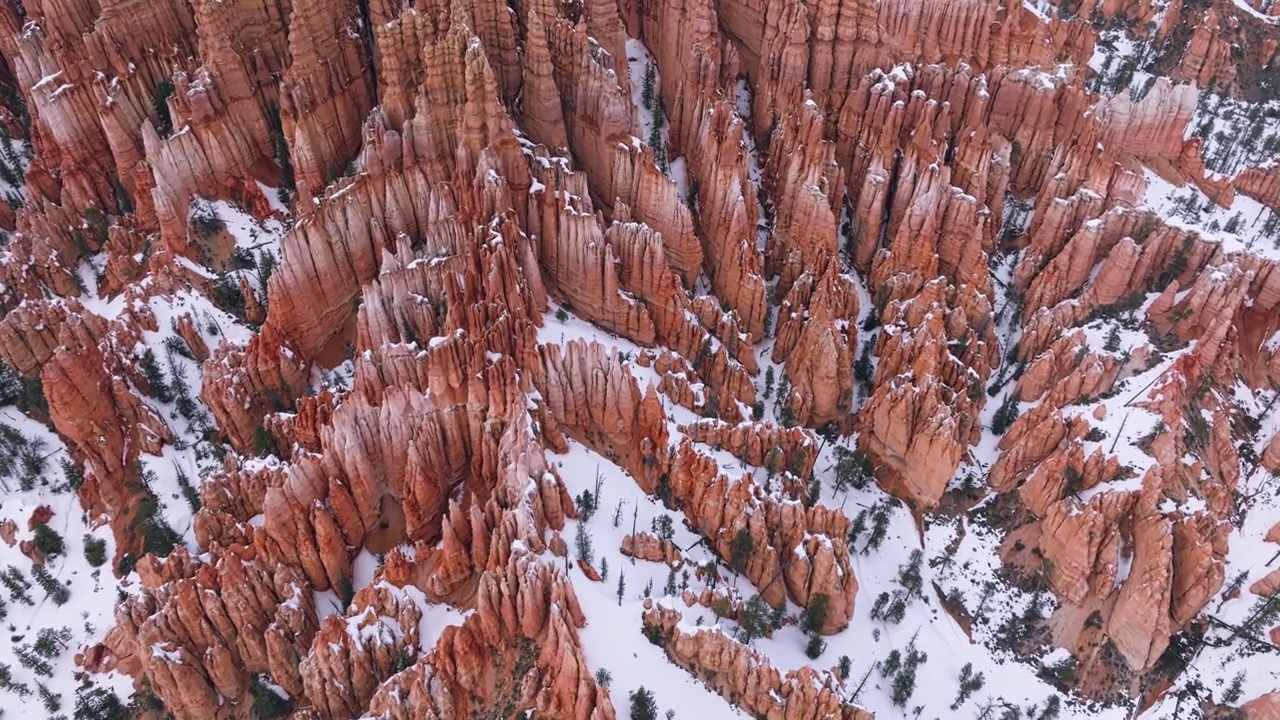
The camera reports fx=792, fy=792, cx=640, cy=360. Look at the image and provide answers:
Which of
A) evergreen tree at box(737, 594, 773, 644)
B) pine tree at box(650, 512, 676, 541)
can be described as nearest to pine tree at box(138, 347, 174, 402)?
pine tree at box(650, 512, 676, 541)

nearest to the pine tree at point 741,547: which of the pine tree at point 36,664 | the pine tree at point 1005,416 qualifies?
the pine tree at point 1005,416

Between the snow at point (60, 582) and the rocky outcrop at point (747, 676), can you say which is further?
the snow at point (60, 582)

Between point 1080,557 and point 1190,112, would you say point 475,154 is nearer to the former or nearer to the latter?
point 1080,557

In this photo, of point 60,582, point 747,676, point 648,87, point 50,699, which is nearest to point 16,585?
point 60,582

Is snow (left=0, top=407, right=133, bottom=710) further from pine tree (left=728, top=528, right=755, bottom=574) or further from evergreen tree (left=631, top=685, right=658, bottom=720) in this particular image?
pine tree (left=728, top=528, right=755, bottom=574)

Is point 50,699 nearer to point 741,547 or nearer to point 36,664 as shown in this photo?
point 36,664

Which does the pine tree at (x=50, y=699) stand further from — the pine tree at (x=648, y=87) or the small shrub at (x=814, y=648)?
the pine tree at (x=648, y=87)

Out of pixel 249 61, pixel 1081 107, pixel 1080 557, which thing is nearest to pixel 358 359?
pixel 249 61

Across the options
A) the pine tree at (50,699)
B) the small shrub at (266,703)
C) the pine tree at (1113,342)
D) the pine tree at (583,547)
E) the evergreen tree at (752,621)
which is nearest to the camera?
the small shrub at (266,703)

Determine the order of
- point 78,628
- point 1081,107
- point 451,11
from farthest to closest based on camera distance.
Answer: point 1081,107 < point 451,11 < point 78,628

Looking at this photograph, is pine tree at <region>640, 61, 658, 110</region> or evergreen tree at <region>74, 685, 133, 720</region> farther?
pine tree at <region>640, 61, 658, 110</region>


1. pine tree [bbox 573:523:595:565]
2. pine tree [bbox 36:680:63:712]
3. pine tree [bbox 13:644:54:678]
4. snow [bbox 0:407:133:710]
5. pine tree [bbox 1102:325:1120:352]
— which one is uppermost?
pine tree [bbox 1102:325:1120:352]
